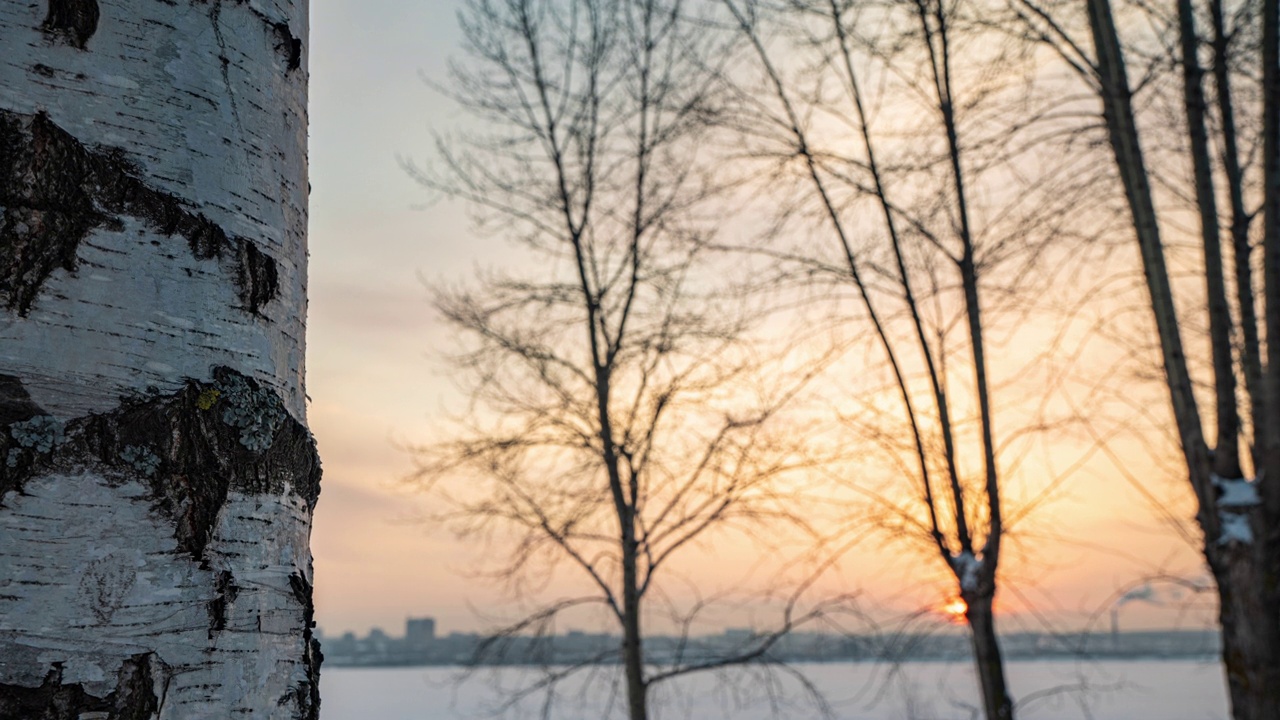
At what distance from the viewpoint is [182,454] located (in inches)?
30.1

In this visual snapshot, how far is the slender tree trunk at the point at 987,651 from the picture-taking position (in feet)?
17.7

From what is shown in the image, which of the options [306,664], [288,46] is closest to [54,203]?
[288,46]

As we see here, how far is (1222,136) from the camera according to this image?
4.71 meters

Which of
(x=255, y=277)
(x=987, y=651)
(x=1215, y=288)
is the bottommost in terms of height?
(x=987, y=651)

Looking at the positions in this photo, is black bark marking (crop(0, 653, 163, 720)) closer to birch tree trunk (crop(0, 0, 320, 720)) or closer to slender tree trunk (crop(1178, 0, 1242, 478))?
birch tree trunk (crop(0, 0, 320, 720))

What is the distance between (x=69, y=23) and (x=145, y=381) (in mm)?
307

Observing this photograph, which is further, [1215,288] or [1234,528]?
[1215,288]

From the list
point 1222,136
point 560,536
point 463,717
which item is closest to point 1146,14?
point 1222,136

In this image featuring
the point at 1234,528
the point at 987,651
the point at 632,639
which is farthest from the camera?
the point at 632,639

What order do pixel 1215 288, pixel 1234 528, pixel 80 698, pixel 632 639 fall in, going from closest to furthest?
1. pixel 80 698
2. pixel 1234 528
3. pixel 1215 288
4. pixel 632 639

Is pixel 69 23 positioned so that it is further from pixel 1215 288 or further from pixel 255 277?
pixel 1215 288

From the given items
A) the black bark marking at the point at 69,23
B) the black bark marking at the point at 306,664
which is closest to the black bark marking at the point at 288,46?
the black bark marking at the point at 69,23

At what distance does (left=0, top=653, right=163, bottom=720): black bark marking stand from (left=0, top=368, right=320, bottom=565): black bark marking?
95mm

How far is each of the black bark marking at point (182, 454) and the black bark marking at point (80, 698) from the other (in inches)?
3.8
